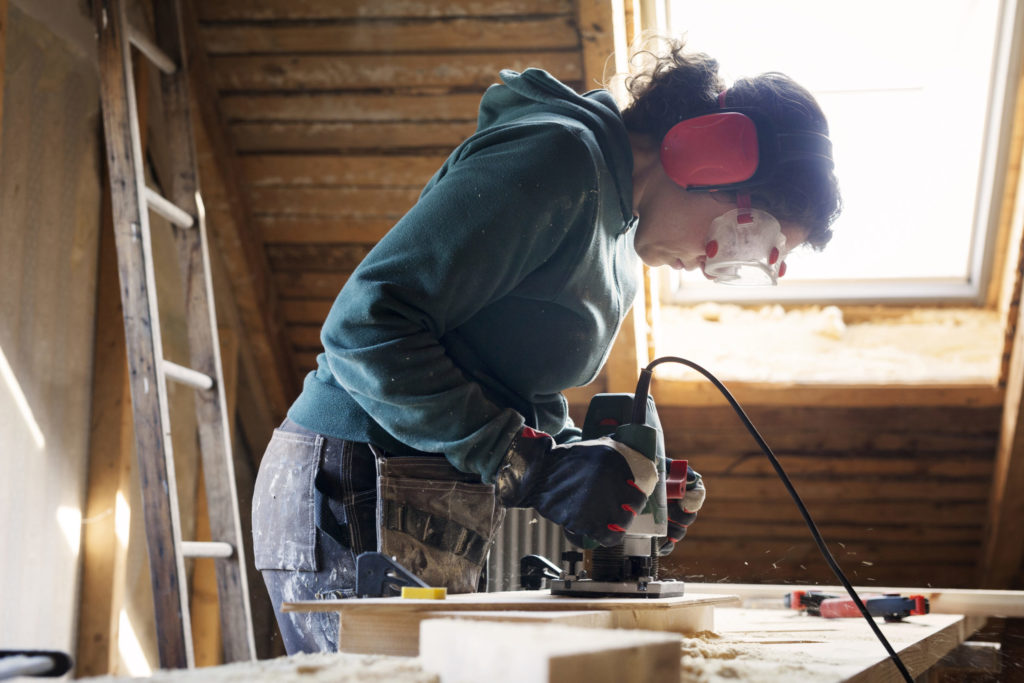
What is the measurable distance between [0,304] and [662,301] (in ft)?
7.50

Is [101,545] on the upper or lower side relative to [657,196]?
lower

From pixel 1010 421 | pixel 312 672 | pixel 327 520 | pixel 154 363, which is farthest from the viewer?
pixel 1010 421

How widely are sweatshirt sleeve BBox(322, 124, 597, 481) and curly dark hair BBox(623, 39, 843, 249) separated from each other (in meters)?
0.32

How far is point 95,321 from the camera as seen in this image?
9.11 ft

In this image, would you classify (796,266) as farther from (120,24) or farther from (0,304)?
(0,304)

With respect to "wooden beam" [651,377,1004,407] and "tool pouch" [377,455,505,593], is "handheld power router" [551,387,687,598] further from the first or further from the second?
"wooden beam" [651,377,1004,407]

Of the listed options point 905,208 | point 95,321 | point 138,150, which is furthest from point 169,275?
point 905,208

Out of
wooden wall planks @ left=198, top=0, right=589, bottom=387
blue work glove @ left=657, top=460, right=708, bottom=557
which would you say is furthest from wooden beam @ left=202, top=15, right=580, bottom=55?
blue work glove @ left=657, top=460, right=708, bottom=557

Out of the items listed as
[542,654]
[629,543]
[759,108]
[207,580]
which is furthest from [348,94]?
[542,654]

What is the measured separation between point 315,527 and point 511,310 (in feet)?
1.27

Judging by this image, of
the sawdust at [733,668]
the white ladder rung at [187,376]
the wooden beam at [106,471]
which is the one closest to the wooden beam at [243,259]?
the wooden beam at [106,471]

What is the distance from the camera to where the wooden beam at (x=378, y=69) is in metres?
2.85

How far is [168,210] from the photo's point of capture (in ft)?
8.86

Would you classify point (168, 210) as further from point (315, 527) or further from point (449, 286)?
point (449, 286)
